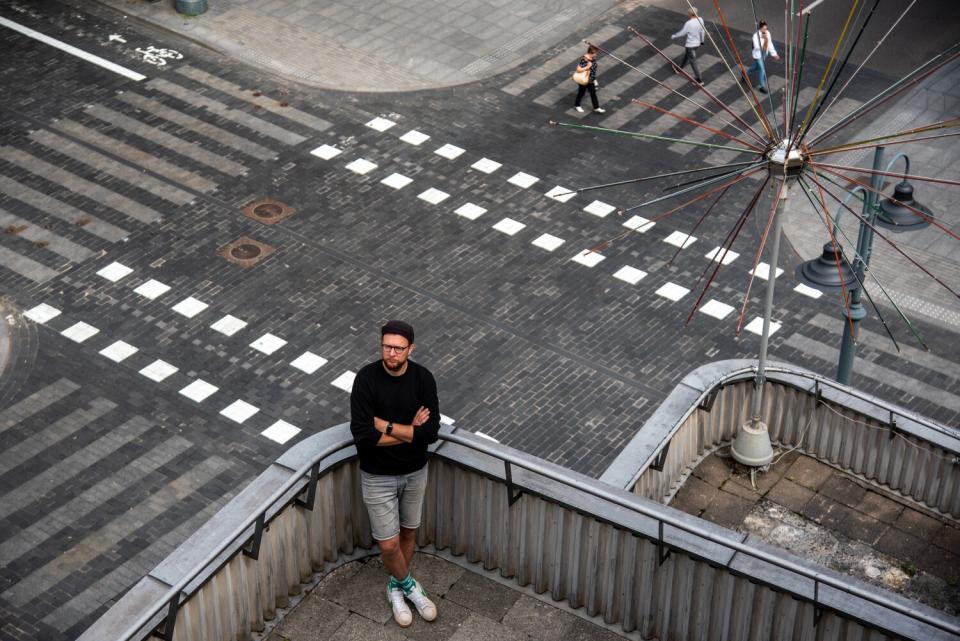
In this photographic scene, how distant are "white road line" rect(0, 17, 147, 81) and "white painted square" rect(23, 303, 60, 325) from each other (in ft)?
23.7

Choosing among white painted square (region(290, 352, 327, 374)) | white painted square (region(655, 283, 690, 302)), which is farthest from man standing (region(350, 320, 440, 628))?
white painted square (region(655, 283, 690, 302))

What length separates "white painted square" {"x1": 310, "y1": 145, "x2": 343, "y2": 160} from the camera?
24703mm

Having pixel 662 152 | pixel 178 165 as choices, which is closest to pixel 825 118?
pixel 662 152

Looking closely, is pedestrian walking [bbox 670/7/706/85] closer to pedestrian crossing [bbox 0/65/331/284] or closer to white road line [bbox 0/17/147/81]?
pedestrian crossing [bbox 0/65/331/284]

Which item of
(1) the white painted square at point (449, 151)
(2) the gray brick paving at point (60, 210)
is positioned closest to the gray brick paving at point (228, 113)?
(1) the white painted square at point (449, 151)

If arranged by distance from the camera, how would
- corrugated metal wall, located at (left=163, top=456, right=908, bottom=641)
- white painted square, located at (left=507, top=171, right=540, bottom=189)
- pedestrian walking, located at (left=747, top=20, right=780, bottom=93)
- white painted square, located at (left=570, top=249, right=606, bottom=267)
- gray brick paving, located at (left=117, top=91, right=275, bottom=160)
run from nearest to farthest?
corrugated metal wall, located at (left=163, top=456, right=908, bottom=641) < white painted square, located at (left=570, top=249, right=606, bottom=267) < white painted square, located at (left=507, top=171, right=540, bottom=189) < gray brick paving, located at (left=117, top=91, right=275, bottom=160) < pedestrian walking, located at (left=747, top=20, right=780, bottom=93)

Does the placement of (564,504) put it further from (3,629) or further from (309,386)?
(309,386)

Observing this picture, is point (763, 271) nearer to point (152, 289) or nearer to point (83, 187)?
point (152, 289)

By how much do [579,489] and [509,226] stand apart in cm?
1307

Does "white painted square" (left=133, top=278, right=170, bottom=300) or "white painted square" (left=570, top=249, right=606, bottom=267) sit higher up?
"white painted square" (left=570, top=249, right=606, bottom=267)

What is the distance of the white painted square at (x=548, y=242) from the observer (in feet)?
73.9

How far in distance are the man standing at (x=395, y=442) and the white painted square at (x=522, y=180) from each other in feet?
46.0

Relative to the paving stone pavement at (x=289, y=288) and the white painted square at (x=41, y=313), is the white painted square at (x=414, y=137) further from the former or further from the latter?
the white painted square at (x=41, y=313)

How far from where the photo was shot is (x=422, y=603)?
1048cm
